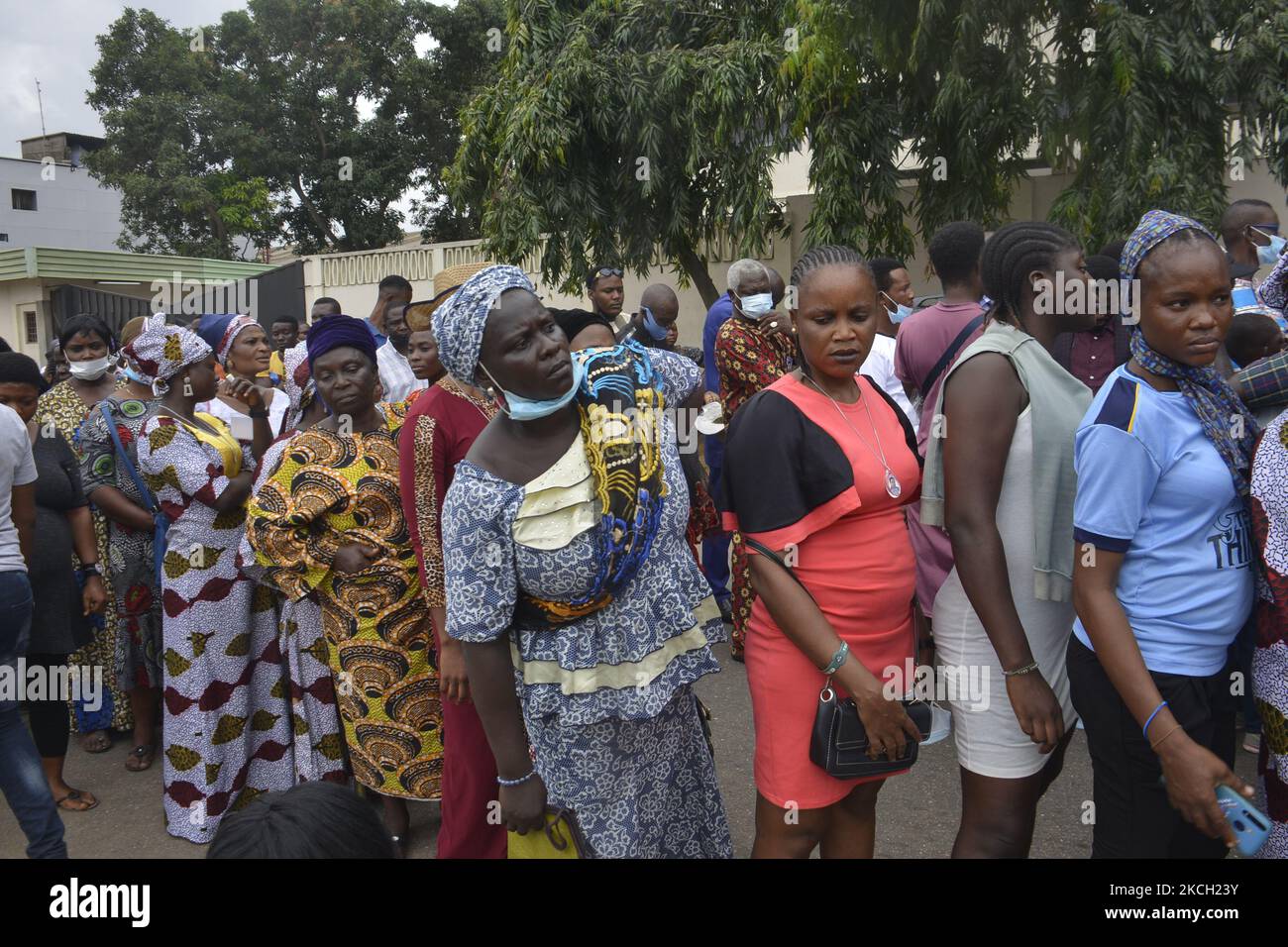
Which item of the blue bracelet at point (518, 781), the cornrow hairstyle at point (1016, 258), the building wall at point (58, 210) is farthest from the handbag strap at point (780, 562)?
the building wall at point (58, 210)

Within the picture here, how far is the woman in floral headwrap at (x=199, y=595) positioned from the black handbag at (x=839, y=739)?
9.08 feet

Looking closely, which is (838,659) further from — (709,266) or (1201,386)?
(709,266)

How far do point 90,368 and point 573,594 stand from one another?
13.4ft

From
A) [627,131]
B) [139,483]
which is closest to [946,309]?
[139,483]

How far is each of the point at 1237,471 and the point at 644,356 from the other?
1.41 meters

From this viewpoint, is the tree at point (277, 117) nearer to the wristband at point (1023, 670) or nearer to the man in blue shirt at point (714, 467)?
the man in blue shirt at point (714, 467)

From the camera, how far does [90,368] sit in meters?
5.40

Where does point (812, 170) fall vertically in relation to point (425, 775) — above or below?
above

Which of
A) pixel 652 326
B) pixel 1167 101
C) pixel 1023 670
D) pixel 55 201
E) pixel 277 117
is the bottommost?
pixel 1023 670

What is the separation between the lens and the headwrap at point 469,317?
2.45 m

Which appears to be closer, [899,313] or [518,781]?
[518,781]

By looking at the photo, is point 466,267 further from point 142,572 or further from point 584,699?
point 142,572

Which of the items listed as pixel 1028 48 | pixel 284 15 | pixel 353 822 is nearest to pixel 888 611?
pixel 353 822
